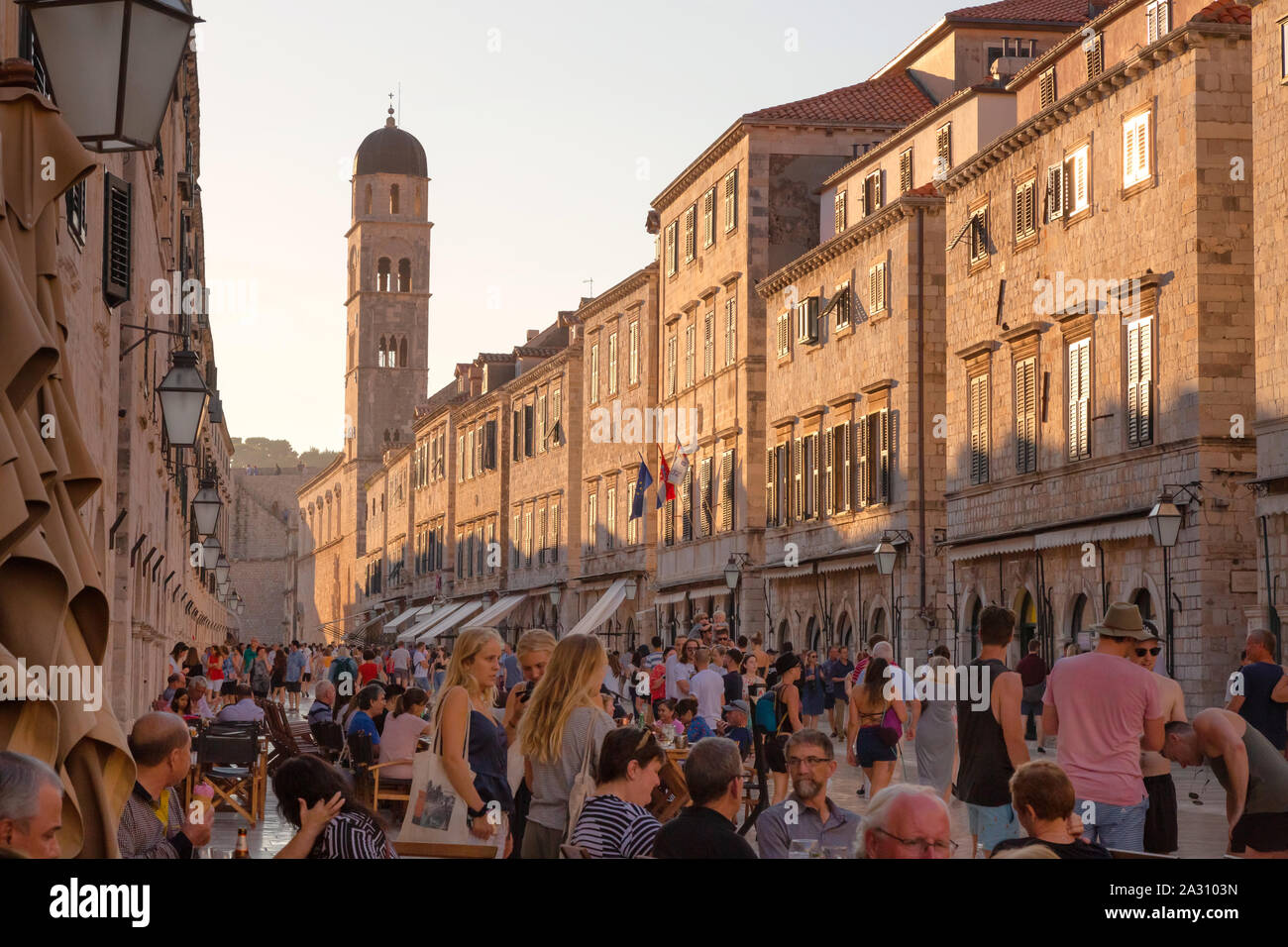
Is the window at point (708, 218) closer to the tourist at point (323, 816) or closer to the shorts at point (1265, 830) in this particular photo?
the shorts at point (1265, 830)

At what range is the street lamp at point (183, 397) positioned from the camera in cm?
1400

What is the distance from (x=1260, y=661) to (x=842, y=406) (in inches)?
952

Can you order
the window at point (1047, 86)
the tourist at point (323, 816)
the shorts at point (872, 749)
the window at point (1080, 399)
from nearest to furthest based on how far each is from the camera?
Answer: the tourist at point (323, 816), the shorts at point (872, 749), the window at point (1080, 399), the window at point (1047, 86)

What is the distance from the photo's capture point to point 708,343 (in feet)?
158

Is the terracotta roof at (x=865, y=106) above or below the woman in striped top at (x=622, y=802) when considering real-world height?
above

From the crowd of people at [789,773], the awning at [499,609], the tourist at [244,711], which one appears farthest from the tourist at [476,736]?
the awning at [499,609]

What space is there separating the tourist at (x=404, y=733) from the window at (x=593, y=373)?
142ft

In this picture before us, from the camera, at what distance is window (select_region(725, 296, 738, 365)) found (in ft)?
150

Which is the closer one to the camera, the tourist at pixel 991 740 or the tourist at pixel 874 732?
the tourist at pixel 991 740

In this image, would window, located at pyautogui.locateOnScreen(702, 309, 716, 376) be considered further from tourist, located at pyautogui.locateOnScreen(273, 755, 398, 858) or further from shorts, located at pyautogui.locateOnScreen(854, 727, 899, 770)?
tourist, located at pyautogui.locateOnScreen(273, 755, 398, 858)

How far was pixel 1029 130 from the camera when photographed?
30.5 m
